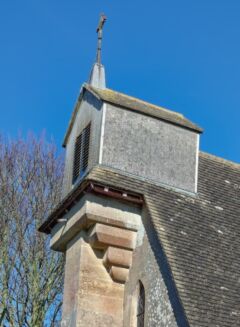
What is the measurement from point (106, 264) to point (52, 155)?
12596 millimetres

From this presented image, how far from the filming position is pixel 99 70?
49.6 ft

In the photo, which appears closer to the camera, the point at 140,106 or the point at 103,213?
the point at 103,213

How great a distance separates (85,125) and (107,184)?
2.42 meters

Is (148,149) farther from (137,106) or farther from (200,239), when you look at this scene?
(200,239)

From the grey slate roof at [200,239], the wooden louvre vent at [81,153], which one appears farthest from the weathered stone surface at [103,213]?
the wooden louvre vent at [81,153]

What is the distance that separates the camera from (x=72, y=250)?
44.3 ft

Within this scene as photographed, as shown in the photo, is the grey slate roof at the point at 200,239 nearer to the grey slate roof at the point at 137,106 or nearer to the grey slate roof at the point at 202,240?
the grey slate roof at the point at 202,240

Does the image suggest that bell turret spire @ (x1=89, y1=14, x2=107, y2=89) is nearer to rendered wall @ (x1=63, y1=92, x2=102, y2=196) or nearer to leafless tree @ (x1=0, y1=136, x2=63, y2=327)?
rendered wall @ (x1=63, y1=92, x2=102, y2=196)

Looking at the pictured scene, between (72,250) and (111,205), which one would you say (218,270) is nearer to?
(111,205)

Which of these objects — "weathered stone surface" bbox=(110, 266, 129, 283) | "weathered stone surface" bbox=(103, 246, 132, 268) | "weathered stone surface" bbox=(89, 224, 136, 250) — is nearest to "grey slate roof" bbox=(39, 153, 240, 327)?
"weathered stone surface" bbox=(89, 224, 136, 250)

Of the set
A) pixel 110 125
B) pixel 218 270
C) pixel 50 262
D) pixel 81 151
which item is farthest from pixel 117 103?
pixel 50 262

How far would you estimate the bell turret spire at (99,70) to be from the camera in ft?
48.9

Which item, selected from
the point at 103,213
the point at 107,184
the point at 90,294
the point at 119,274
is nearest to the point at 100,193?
the point at 107,184

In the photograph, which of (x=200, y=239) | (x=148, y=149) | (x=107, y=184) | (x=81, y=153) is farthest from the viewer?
(x=81, y=153)
